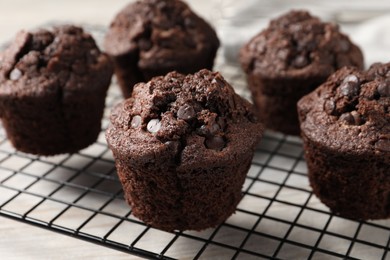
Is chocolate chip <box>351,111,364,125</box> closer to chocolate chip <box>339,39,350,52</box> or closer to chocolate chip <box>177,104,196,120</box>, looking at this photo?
chocolate chip <box>177,104,196,120</box>

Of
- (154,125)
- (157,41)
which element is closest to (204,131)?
(154,125)

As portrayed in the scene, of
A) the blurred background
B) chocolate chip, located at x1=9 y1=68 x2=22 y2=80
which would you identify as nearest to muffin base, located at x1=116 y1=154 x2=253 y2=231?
chocolate chip, located at x1=9 y1=68 x2=22 y2=80

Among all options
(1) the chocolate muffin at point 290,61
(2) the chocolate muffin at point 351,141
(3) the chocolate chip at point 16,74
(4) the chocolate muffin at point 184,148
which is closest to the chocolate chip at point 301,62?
(1) the chocolate muffin at point 290,61

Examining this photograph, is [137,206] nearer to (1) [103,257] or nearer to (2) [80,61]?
(1) [103,257]

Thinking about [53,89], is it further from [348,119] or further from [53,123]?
[348,119]

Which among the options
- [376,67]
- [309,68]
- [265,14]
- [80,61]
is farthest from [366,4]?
[80,61]

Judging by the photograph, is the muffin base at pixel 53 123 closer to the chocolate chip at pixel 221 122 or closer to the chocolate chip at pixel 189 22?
the chocolate chip at pixel 189 22
